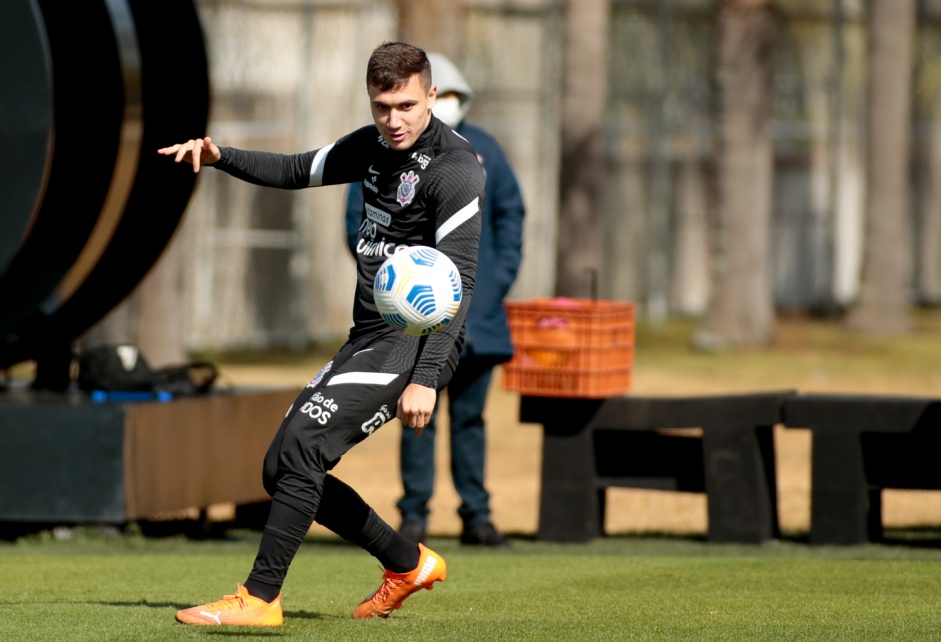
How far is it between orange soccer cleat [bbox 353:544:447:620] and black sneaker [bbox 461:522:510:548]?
104 inches

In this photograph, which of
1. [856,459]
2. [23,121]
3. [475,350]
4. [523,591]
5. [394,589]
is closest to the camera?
[394,589]

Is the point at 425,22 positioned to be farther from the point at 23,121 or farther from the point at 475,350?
the point at 475,350

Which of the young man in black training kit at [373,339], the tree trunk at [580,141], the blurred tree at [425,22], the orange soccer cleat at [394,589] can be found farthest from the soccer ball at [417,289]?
the tree trunk at [580,141]

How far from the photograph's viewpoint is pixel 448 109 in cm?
867

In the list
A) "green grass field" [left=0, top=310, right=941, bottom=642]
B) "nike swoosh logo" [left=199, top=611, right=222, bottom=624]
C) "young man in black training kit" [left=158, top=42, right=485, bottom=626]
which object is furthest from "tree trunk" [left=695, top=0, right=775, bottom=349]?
"nike swoosh logo" [left=199, top=611, right=222, bottom=624]

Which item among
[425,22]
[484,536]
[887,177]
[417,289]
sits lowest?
[484,536]

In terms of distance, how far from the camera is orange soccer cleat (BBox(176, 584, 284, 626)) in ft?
18.6

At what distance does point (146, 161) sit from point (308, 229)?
12.3m

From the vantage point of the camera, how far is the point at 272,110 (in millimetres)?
21469

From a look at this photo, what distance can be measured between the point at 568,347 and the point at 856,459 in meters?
1.59

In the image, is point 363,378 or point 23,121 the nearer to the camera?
point 363,378

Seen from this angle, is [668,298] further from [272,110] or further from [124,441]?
[124,441]

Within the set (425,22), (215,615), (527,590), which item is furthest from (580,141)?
(215,615)

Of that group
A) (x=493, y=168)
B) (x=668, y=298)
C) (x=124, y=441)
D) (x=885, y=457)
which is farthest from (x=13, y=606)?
(x=668, y=298)
